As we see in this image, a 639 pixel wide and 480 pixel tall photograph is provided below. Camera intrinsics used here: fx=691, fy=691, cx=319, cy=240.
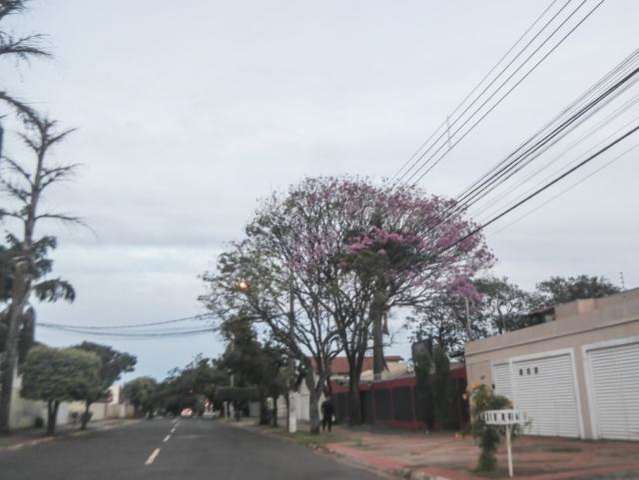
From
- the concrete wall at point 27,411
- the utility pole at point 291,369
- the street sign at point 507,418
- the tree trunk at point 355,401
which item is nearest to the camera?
the street sign at point 507,418

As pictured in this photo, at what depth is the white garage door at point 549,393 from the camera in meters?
19.4

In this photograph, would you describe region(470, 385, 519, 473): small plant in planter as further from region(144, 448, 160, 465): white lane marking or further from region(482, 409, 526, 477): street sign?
region(144, 448, 160, 465): white lane marking

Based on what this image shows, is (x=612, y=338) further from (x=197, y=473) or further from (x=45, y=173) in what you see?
(x=45, y=173)

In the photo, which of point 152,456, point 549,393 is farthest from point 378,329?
point 152,456

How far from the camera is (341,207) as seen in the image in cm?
2825

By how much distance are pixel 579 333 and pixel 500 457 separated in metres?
5.84

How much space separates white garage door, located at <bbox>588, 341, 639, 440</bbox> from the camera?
16.7m

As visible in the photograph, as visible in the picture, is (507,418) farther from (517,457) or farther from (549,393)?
(549,393)

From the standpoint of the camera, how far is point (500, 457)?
14523mm

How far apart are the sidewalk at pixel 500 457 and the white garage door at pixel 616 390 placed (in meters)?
0.51

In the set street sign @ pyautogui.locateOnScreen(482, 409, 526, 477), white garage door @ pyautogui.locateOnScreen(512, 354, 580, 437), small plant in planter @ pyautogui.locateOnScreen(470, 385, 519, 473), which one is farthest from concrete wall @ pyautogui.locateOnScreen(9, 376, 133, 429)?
street sign @ pyautogui.locateOnScreen(482, 409, 526, 477)

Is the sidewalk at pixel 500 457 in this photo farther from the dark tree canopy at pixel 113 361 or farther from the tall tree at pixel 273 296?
the dark tree canopy at pixel 113 361

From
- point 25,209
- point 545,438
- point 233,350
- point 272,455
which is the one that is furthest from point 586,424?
point 25,209

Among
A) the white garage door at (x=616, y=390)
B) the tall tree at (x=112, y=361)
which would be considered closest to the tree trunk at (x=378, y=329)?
the white garage door at (x=616, y=390)
